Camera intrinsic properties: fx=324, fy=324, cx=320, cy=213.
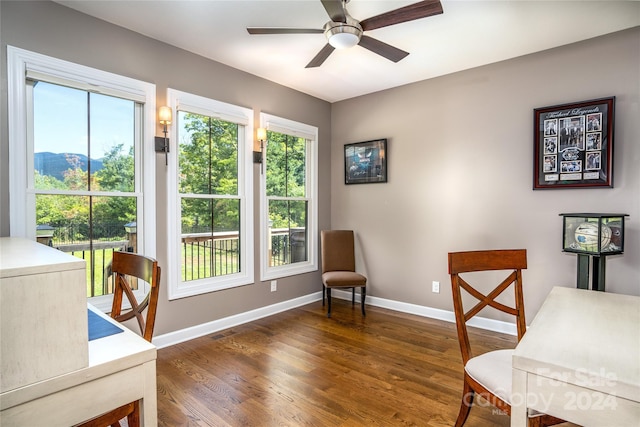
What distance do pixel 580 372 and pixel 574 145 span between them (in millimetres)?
2807

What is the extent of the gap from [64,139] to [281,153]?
222 centimetres

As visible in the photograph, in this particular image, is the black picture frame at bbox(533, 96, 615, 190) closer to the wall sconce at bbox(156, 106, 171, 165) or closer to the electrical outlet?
the electrical outlet

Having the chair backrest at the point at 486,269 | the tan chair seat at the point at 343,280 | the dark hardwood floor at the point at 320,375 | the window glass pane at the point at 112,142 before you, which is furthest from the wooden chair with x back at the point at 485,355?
the window glass pane at the point at 112,142

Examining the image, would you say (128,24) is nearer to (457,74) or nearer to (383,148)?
(383,148)

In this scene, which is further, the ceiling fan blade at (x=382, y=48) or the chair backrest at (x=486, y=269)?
the ceiling fan blade at (x=382, y=48)

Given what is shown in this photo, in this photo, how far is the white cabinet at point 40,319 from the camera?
774 mm

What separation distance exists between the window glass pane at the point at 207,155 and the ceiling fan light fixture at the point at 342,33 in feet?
5.31

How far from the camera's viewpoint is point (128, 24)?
2662 mm

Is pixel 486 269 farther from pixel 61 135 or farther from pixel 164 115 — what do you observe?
A: pixel 61 135

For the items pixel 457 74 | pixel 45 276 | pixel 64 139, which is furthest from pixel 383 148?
pixel 45 276

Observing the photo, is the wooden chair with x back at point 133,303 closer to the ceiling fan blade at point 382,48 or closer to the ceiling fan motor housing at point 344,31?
the ceiling fan motor housing at point 344,31

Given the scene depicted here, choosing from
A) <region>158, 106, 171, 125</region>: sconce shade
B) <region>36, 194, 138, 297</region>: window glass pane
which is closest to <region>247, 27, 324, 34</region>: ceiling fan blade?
<region>158, 106, 171, 125</region>: sconce shade

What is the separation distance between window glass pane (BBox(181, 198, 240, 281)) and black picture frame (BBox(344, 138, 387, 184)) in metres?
1.67

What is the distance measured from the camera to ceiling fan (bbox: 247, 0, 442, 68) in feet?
6.53
